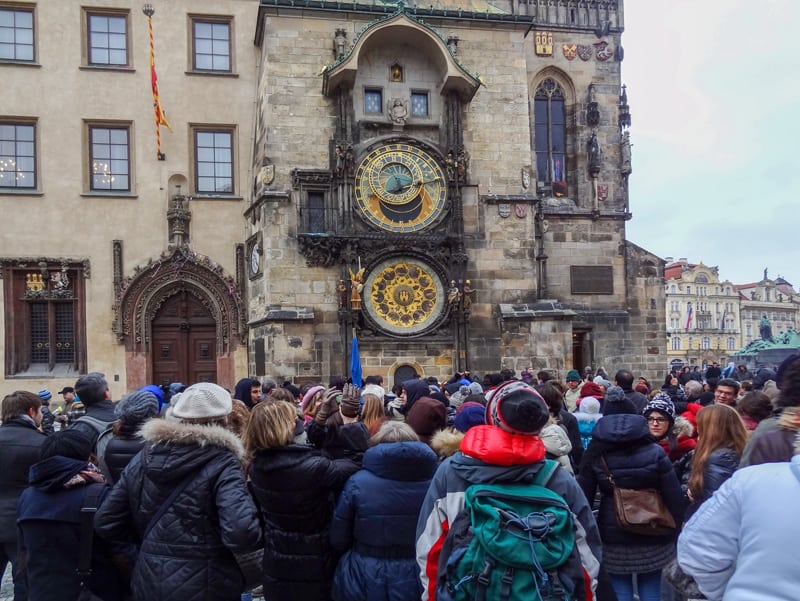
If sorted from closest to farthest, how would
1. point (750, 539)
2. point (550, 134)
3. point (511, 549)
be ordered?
1. point (750, 539)
2. point (511, 549)
3. point (550, 134)

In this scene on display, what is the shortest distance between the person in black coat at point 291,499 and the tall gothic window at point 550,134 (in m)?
18.2

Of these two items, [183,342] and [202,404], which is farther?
[183,342]

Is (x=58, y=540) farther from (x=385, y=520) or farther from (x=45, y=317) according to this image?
(x=45, y=317)

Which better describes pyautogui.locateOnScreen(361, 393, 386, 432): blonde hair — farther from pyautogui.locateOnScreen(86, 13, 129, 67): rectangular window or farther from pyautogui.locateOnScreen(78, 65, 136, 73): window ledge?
pyautogui.locateOnScreen(86, 13, 129, 67): rectangular window

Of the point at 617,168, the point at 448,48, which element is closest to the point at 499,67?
the point at 448,48

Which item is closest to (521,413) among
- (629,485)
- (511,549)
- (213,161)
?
(511,549)

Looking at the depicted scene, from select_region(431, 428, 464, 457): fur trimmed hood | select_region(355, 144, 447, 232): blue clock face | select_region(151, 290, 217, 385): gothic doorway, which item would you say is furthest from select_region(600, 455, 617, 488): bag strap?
select_region(151, 290, 217, 385): gothic doorway

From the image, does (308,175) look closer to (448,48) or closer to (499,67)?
(448,48)

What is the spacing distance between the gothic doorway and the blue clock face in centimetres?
527

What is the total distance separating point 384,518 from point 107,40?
1858 centimetres

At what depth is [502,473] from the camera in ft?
10.6

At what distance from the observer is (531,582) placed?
3025mm

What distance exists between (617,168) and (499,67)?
4872 millimetres

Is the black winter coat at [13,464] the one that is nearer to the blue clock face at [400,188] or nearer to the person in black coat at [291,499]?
the person in black coat at [291,499]
